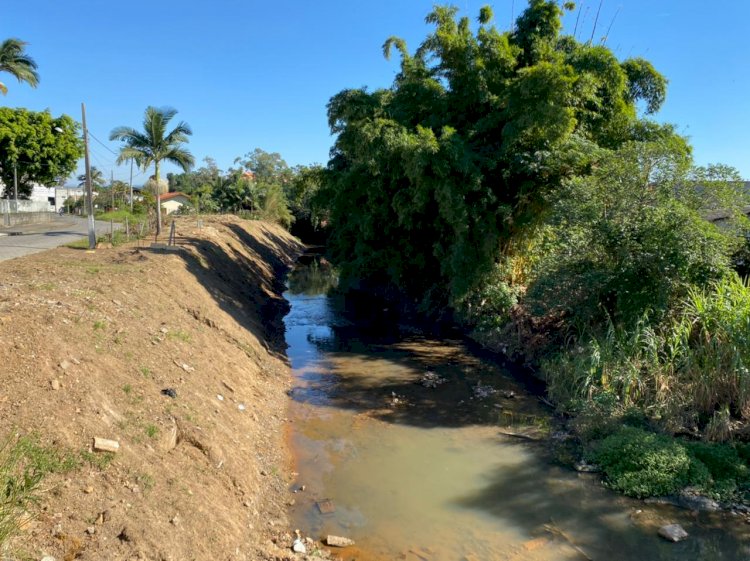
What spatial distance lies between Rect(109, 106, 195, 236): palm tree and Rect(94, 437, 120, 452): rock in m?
18.0

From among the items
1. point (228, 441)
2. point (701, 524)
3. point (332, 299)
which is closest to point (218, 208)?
point (332, 299)

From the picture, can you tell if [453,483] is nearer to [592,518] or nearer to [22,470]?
[592,518]

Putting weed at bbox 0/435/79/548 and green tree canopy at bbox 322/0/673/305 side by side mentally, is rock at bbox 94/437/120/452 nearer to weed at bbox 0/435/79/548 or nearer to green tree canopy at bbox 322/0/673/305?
weed at bbox 0/435/79/548

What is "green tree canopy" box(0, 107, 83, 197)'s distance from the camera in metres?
34.8

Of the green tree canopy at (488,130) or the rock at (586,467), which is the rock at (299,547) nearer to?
the rock at (586,467)

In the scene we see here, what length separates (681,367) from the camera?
31.4 ft

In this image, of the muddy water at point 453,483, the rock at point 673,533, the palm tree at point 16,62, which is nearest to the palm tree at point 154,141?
the palm tree at point 16,62

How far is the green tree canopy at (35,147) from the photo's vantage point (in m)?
34.8

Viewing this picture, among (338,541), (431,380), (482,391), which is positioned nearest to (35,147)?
(431,380)

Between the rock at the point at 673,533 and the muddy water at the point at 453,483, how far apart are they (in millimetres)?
94

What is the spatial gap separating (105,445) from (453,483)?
4927 millimetres

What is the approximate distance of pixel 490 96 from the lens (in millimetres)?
15133

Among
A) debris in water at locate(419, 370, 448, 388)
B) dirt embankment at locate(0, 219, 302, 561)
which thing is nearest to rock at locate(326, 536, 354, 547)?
dirt embankment at locate(0, 219, 302, 561)

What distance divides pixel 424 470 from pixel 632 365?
15.0 feet
